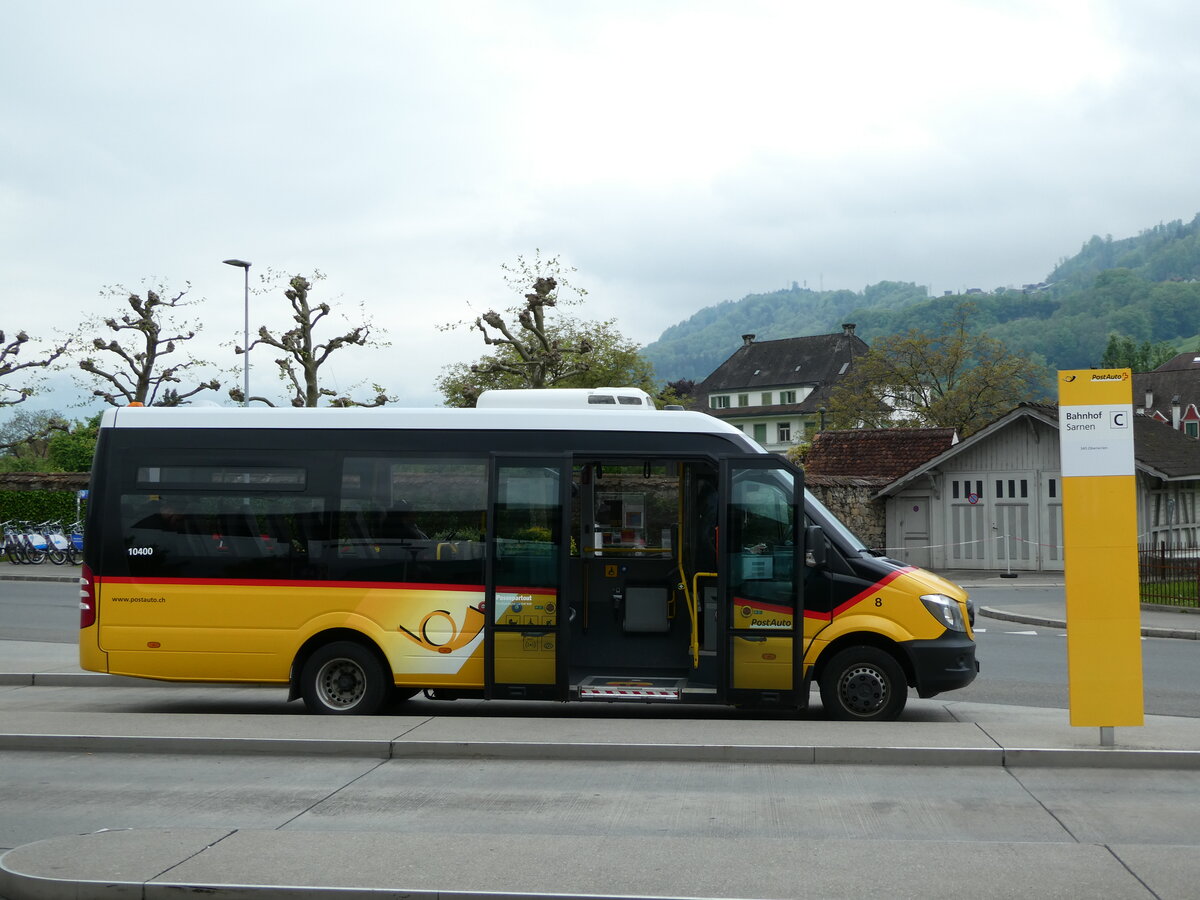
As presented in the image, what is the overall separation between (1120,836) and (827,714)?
4386 millimetres

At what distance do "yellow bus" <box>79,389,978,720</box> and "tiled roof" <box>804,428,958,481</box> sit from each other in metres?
31.2

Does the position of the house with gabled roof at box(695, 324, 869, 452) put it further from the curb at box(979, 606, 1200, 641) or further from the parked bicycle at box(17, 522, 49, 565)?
the curb at box(979, 606, 1200, 641)

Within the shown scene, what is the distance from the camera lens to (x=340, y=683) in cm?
1201

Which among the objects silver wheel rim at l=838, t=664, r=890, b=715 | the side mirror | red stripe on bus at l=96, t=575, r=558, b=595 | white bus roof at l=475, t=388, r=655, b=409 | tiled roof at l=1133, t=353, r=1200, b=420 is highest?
tiled roof at l=1133, t=353, r=1200, b=420

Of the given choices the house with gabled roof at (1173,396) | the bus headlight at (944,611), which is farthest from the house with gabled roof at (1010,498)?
the house with gabled roof at (1173,396)

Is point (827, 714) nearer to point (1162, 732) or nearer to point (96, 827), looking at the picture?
point (1162, 732)

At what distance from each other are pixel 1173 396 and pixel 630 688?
9821cm

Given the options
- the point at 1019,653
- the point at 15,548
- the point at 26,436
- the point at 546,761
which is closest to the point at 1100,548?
the point at 546,761

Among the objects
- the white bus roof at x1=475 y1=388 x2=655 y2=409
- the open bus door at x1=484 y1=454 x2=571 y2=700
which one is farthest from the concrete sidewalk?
the white bus roof at x1=475 y1=388 x2=655 y2=409

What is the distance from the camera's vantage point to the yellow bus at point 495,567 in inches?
450

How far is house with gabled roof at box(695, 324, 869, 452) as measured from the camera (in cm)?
10619

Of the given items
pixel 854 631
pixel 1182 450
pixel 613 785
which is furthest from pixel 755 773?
pixel 1182 450

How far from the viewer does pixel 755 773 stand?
30.4 feet

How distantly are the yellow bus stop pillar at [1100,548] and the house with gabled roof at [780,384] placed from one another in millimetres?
93568
